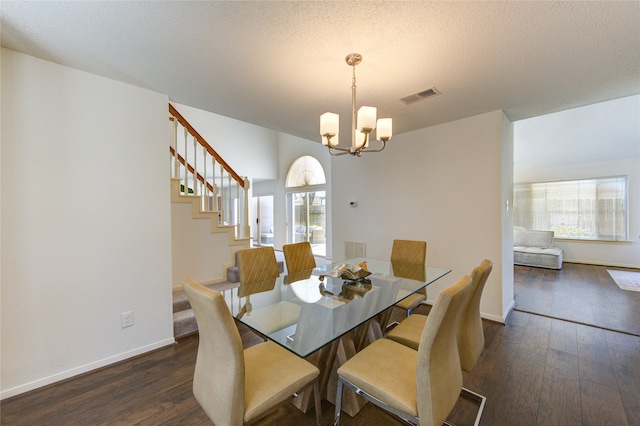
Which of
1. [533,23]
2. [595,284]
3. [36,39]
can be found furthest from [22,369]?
[595,284]

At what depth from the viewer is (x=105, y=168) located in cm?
215

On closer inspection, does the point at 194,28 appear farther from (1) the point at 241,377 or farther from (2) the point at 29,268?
(2) the point at 29,268

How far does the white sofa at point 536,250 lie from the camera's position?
547cm

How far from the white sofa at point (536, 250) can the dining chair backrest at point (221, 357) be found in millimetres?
6885

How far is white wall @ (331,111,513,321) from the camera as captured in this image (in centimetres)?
297

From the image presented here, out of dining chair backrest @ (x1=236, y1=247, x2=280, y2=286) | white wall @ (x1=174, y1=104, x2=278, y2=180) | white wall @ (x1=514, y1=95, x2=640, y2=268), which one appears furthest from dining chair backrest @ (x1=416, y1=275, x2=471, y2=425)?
white wall @ (x1=174, y1=104, x2=278, y2=180)

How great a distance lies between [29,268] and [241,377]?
6.46 ft

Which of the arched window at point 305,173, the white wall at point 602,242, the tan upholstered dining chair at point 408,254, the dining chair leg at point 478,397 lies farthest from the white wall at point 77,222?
the white wall at point 602,242

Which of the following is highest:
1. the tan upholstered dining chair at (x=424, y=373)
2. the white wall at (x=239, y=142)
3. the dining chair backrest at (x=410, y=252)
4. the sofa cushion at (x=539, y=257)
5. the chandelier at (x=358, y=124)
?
the white wall at (x=239, y=142)

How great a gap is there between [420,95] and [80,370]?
383cm

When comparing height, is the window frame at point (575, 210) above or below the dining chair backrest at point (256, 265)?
above

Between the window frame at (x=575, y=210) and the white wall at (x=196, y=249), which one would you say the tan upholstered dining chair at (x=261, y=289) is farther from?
the window frame at (x=575, y=210)

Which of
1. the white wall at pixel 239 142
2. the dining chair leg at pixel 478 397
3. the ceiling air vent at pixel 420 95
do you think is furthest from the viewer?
the white wall at pixel 239 142

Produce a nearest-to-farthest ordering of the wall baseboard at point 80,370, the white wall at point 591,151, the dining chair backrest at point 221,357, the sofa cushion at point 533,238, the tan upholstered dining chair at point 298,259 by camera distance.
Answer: the dining chair backrest at point 221,357 → the wall baseboard at point 80,370 → the tan upholstered dining chair at point 298,259 → the white wall at point 591,151 → the sofa cushion at point 533,238
